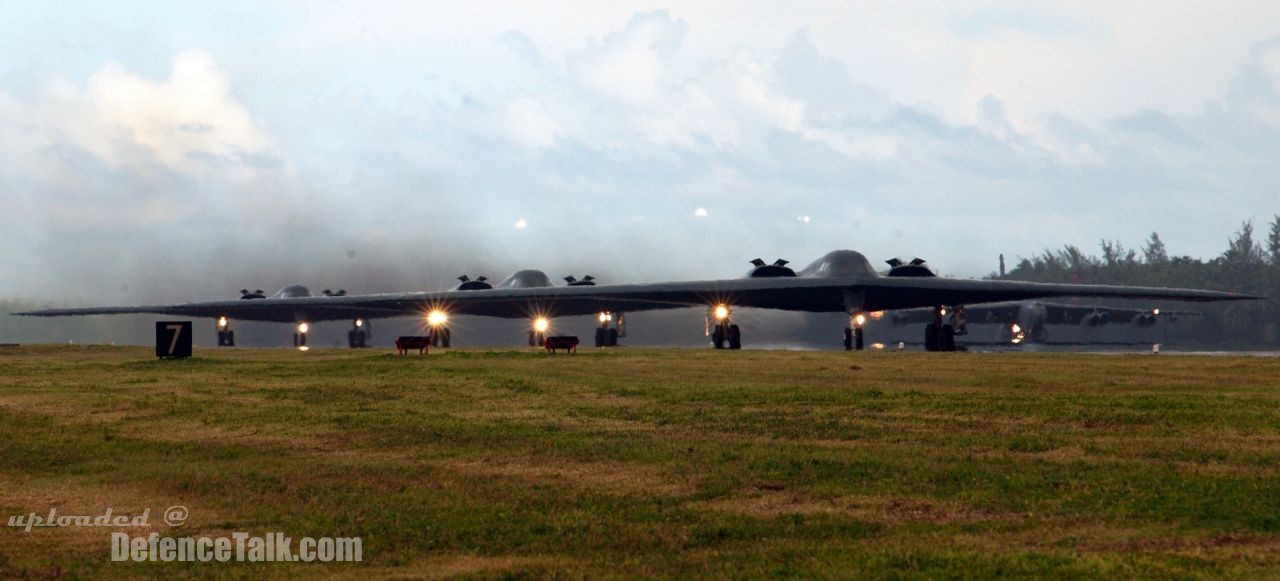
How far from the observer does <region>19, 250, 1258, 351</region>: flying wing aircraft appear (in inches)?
2267

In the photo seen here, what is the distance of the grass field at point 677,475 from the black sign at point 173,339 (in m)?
13.1

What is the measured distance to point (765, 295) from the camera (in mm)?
61781

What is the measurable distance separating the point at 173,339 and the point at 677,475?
101 feet

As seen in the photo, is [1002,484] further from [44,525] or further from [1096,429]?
[44,525]

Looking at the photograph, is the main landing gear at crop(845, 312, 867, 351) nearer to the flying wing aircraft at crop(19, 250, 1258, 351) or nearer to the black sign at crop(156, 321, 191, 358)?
the flying wing aircraft at crop(19, 250, 1258, 351)

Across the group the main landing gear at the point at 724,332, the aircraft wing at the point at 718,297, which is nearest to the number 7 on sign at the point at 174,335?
the main landing gear at the point at 724,332

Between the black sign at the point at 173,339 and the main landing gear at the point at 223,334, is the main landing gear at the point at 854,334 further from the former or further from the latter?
the main landing gear at the point at 223,334

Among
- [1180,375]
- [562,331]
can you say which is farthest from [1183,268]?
[1180,375]

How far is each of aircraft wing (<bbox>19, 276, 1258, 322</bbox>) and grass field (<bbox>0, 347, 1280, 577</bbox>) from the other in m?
33.2

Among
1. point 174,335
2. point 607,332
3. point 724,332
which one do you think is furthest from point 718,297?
point 174,335

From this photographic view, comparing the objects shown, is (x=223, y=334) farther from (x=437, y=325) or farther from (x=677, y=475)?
(x=677, y=475)

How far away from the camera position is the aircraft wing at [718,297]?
57.6m

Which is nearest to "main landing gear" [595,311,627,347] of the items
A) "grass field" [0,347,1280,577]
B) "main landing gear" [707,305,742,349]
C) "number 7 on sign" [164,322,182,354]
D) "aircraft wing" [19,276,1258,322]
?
"aircraft wing" [19,276,1258,322]

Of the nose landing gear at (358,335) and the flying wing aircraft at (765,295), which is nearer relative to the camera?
the flying wing aircraft at (765,295)
